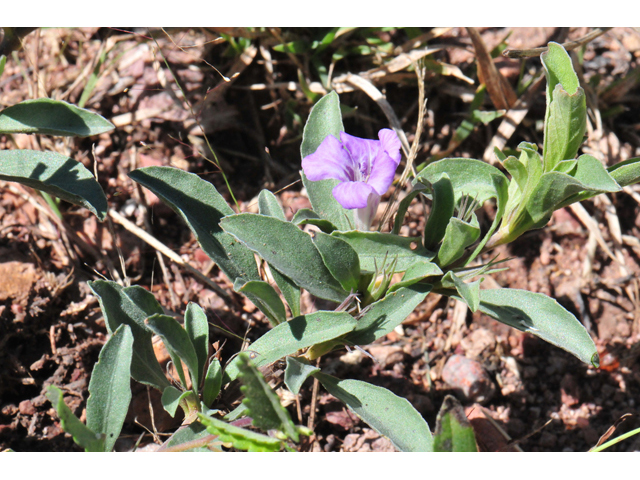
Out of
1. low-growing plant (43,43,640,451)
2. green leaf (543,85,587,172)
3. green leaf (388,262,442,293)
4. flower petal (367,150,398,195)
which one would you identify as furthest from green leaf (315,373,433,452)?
green leaf (543,85,587,172)

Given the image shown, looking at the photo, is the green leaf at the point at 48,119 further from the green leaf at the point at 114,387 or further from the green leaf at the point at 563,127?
the green leaf at the point at 563,127

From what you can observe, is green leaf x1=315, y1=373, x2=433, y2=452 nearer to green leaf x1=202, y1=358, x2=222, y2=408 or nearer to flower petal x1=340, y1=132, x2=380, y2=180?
green leaf x1=202, y1=358, x2=222, y2=408

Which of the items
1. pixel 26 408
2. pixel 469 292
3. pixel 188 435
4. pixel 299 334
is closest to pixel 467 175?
pixel 469 292

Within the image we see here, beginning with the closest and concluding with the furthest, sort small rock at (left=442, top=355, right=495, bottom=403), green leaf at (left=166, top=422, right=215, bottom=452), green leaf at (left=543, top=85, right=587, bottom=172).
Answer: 1. green leaf at (left=543, top=85, right=587, bottom=172)
2. green leaf at (left=166, top=422, right=215, bottom=452)
3. small rock at (left=442, top=355, right=495, bottom=403)

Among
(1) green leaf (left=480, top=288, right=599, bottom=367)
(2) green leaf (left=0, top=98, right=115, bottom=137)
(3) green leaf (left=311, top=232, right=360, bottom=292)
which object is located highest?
(2) green leaf (left=0, top=98, right=115, bottom=137)

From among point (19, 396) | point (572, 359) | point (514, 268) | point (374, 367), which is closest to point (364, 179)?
point (374, 367)

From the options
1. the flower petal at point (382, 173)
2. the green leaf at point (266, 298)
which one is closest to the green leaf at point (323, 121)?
the flower petal at point (382, 173)

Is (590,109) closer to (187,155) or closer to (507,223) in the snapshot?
(507,223)
